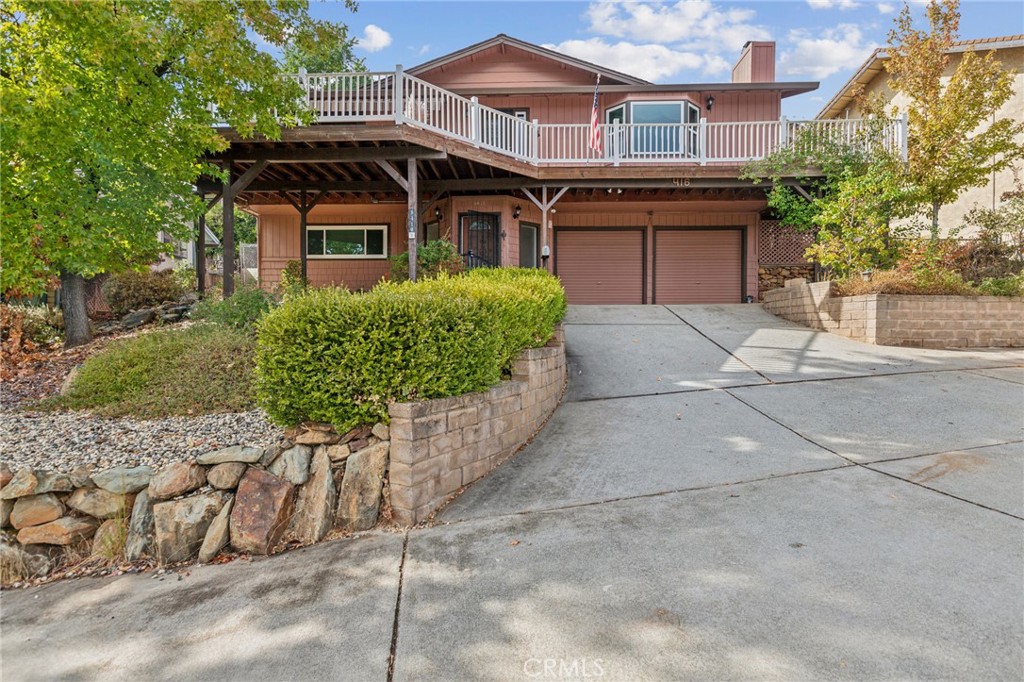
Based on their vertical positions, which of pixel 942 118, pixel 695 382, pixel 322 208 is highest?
pixel 942 118

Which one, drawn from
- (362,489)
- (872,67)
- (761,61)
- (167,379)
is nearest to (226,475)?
(362,489)

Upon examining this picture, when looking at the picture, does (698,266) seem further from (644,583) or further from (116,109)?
(644,583)

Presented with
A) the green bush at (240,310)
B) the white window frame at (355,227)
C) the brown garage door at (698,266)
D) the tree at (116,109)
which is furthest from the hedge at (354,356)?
the brown garage door at (698,266)

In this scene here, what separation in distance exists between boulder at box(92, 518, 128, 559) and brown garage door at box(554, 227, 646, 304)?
12.3m

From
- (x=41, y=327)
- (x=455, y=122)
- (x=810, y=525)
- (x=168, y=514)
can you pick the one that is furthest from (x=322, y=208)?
(x=810, y=525)

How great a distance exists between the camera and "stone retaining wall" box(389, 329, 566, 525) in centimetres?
377

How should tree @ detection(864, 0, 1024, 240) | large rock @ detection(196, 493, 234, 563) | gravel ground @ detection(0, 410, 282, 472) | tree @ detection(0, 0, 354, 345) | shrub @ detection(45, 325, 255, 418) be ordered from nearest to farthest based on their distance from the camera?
large rock @ detection(196, 493, 234, 563)
gravel ground @ detection(0, 410, 282, 472)
shrub @ detection(45, 325, 255, 418)
tree @ detection(0, 0, 354, 345)
tree @ detection(864, 0, 1024, 240)

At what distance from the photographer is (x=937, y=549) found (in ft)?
9.86

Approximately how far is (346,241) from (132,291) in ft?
17.5

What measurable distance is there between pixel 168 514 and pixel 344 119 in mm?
7626

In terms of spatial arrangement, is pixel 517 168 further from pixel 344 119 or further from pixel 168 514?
pixel 168 514

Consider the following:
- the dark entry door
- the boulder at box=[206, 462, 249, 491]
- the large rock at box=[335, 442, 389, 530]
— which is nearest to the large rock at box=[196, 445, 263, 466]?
the boulder at box=[206, 462, 249, 491]

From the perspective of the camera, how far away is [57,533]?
3789 mm

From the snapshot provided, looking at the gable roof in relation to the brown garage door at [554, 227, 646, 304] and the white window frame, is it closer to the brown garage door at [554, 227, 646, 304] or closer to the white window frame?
the brown garage door at [554, 227, 646, 304]
